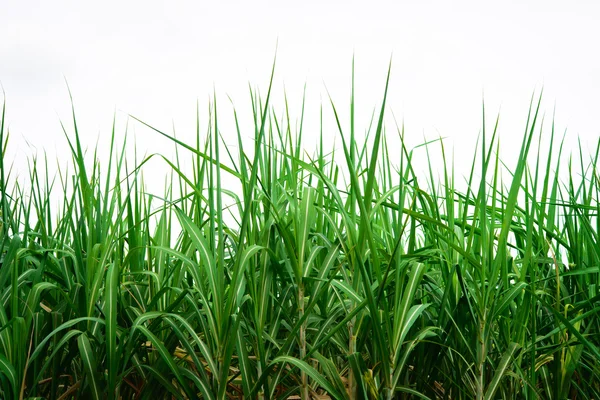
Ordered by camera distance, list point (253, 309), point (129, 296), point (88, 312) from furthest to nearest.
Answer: point (129, 296)
point (88, 312)
point (253, 309)

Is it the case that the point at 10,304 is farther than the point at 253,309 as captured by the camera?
Yes

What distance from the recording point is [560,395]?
1.68 meters

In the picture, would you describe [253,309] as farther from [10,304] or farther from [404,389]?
[10,304]

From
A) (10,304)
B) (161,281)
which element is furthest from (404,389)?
(10,304)

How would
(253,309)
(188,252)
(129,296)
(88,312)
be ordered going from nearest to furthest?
1. (253,309)
2. (88,312)
3. (188,252)
4. (129,296)

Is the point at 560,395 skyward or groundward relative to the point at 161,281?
groundward

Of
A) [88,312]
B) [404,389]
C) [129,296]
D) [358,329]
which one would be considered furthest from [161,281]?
[404,389]

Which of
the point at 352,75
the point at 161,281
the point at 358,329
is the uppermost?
the point at 352,75

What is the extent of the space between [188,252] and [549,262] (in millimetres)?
968

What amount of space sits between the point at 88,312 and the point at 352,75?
83 cm

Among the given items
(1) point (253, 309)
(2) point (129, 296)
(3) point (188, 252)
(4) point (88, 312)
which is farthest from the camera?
(2) point (129, 296)

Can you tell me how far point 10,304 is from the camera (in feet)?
5.25

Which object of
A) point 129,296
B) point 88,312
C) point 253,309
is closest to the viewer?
point 253,309

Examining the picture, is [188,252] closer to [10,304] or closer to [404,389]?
[10,304]
